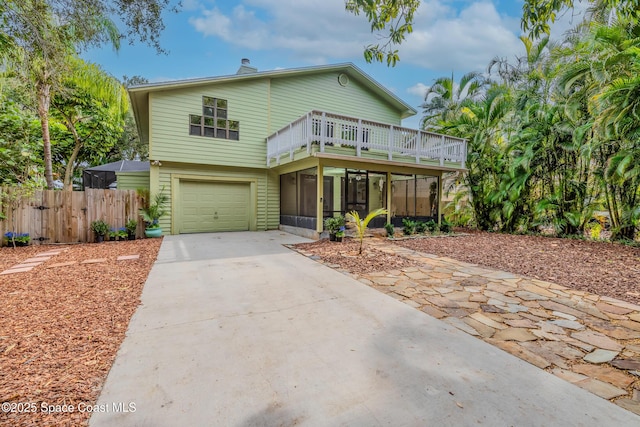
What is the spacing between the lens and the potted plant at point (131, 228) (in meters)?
8.89

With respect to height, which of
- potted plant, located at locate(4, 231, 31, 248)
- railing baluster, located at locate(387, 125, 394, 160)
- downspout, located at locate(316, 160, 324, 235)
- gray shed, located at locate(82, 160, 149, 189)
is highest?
railing baluster, located at locate(387, 125, 394, 160)

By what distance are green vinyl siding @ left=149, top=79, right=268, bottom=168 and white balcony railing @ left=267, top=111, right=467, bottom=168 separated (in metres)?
0.78

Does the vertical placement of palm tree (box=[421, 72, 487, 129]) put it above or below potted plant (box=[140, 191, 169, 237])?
above

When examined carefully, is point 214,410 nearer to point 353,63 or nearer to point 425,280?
point 425,280

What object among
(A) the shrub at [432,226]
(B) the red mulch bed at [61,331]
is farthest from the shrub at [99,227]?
(A) the shrub at [432,226]

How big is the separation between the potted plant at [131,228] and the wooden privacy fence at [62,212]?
18 centimetres

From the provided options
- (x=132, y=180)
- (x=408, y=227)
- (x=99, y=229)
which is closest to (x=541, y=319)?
(x=408, y=227)

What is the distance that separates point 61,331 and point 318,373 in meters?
2.52

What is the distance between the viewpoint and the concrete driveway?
5.76ft

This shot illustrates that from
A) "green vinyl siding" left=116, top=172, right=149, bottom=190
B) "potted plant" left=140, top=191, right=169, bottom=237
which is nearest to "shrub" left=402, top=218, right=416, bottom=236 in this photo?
"potted plant" left=140, top=191, right=169, bottom=237

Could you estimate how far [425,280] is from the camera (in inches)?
184

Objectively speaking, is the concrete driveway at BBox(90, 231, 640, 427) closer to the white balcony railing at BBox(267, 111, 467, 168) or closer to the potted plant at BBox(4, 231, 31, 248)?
the white balcony railing at BBox(267, 111, 467, 168)

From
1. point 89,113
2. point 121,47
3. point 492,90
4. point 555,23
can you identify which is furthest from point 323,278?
point 89,113

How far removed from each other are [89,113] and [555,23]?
15670 mm
